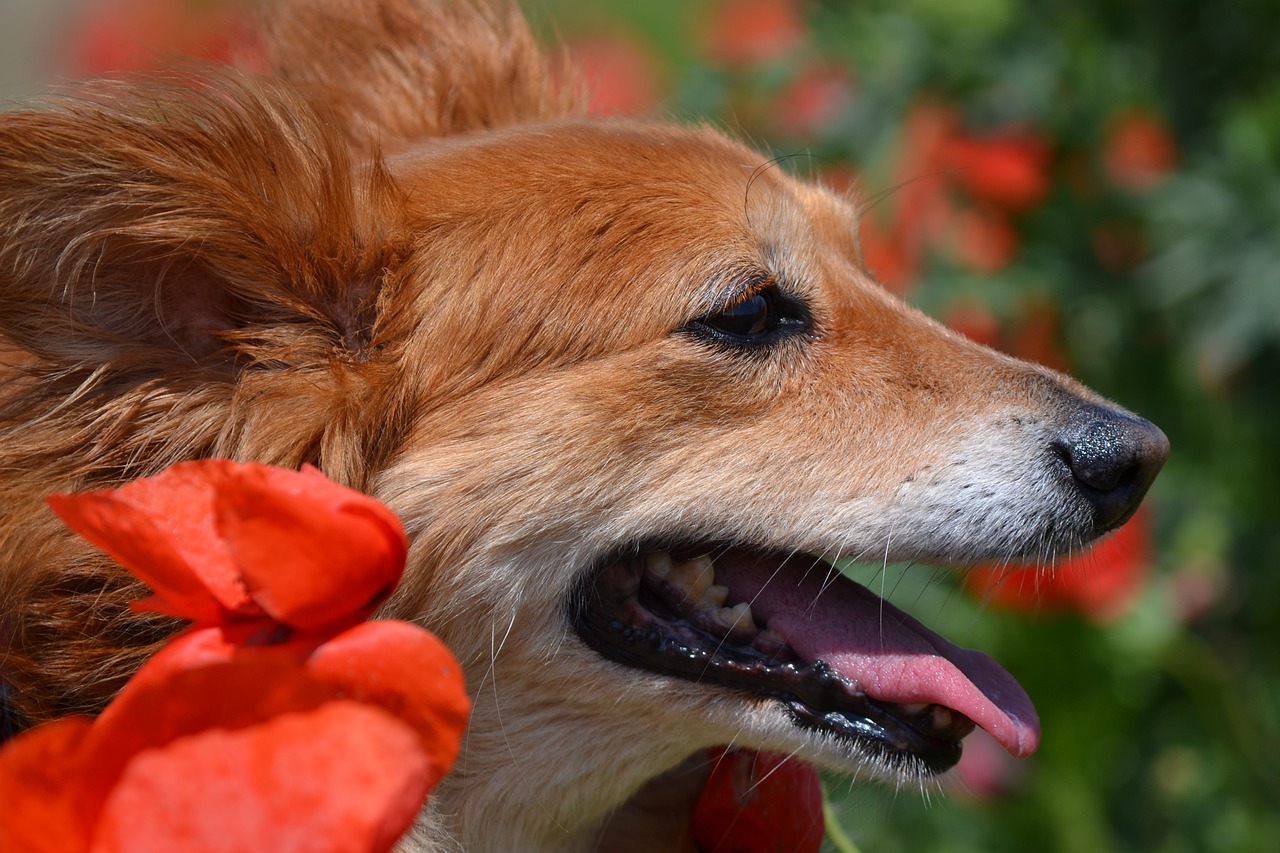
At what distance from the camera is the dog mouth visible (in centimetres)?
205

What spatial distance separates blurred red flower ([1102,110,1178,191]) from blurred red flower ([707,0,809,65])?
3.19 ft

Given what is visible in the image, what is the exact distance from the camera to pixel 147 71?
2.04 metres

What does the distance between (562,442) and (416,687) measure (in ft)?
2.76

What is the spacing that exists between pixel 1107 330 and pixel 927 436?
6.10 feet

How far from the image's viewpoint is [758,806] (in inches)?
85.5

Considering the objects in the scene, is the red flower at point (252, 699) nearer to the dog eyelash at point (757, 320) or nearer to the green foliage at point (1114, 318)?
the dog eyelash at point (757, 320)

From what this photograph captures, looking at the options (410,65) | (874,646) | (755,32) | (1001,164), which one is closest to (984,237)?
(1001,164)

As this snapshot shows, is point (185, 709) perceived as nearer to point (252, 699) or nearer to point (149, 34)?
point (252, 699)

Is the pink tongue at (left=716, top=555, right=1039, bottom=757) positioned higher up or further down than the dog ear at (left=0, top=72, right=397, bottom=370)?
further down

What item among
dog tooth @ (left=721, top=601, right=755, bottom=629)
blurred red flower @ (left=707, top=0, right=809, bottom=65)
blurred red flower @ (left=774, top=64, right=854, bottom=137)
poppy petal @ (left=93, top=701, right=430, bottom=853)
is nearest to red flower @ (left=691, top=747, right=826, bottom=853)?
dog tooth @ (left=721, top=601, right=755, bottom=629)

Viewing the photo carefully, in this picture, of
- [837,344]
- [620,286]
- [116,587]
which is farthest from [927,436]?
[116,587]

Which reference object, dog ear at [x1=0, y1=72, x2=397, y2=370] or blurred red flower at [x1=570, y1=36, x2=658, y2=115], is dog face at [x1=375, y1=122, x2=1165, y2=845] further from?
blurred red flower at [x1=570, y1=36, x2=658, y2=115]

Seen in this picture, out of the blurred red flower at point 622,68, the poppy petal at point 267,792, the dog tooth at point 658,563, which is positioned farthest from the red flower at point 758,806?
the blurred red flower at point 622,68

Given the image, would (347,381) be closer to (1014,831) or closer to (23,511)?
(23,511)
